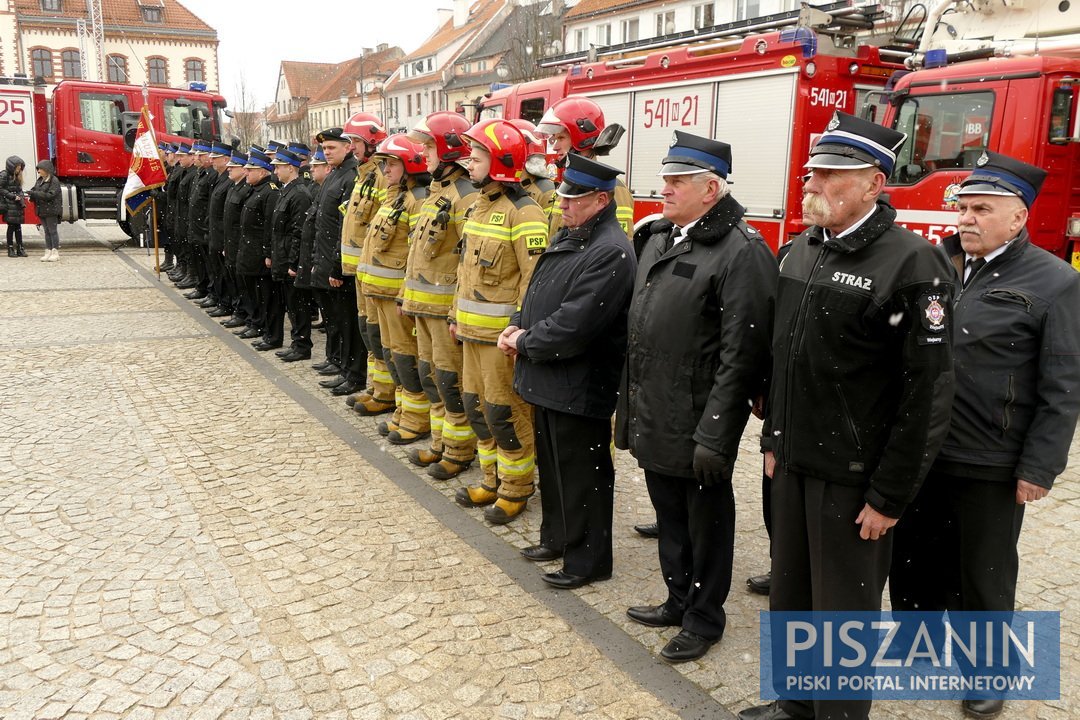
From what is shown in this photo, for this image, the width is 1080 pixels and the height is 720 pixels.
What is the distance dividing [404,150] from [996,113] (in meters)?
5.41

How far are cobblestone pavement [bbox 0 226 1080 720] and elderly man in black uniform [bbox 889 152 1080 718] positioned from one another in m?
0.66

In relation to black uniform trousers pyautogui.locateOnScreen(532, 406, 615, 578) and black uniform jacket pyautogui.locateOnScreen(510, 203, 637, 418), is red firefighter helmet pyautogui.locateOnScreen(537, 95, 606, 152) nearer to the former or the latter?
black uniform jacket pyautogui.locateOnScreen(510, 203, 637, 418)

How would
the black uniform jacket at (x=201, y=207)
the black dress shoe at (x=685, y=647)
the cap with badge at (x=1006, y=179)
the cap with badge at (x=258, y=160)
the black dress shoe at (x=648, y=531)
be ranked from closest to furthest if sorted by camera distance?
the cap with badge at (x=1006, y=179), the black dress shoe at (x=685, y=647), the black dress shoe at (x=648, y=531), the cap with badge at (x=258, y=160), the black uniform jacket at (x=201, y=207)

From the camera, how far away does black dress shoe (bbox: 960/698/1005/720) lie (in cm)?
322

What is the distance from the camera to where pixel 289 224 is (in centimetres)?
872

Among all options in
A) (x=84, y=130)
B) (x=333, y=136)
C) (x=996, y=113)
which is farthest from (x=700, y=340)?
(x=84, y=130)

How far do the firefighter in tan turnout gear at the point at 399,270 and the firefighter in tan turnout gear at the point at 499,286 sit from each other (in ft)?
4.37

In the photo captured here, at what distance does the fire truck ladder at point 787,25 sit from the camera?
Result: 30.9 ft

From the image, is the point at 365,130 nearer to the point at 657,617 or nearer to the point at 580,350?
the point at 580,350

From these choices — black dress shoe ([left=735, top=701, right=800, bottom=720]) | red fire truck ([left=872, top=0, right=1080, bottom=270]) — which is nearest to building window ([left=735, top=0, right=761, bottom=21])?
red fire truck ([left=872, top=0, right=1080, bottom=270])

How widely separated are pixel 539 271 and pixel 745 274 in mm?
1308

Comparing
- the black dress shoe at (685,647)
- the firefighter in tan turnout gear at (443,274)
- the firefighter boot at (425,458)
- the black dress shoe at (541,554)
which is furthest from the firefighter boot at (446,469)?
the black dress shoe at (685,647)

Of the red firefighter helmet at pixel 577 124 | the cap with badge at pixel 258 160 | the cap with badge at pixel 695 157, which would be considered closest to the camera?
the cap with badge at pixel 695 157

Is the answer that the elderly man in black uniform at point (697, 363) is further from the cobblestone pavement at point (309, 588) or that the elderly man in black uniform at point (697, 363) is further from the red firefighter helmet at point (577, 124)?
the red firefighter helmet at point (577, 124)
